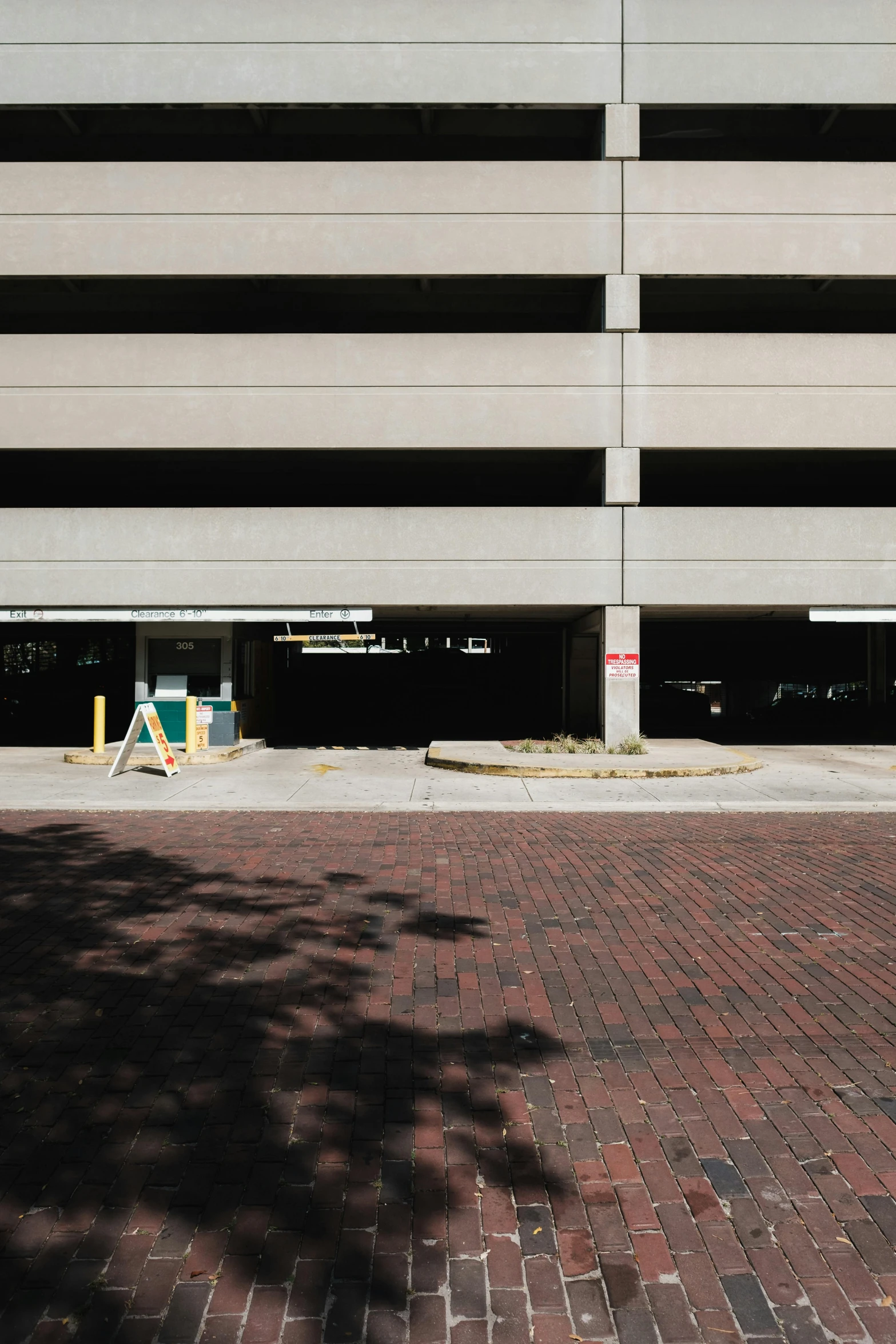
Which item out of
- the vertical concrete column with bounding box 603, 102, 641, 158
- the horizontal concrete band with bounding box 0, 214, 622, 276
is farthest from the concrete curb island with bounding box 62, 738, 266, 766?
the vertical concrete column with bounding box 603, 102, 641, 158

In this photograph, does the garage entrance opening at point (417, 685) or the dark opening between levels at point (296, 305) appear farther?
the garage entrance opening at point (417, 685)

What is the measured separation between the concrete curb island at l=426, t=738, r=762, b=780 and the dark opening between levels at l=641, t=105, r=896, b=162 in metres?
15.0

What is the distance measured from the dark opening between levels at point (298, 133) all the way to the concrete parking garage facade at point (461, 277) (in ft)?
1.86

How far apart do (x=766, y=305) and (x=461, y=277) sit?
26.5 feet

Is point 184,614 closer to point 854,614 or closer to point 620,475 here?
point 620,475

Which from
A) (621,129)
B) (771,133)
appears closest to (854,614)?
(771,133)

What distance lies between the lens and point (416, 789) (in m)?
14.1

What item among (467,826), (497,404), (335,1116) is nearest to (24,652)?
(497,404)

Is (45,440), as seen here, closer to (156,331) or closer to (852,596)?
(156,331)

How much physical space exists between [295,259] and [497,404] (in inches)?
224

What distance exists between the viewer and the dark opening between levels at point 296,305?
2195cm

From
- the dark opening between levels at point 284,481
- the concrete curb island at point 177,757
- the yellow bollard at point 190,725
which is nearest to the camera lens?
the concrete curb island at point 177,757
